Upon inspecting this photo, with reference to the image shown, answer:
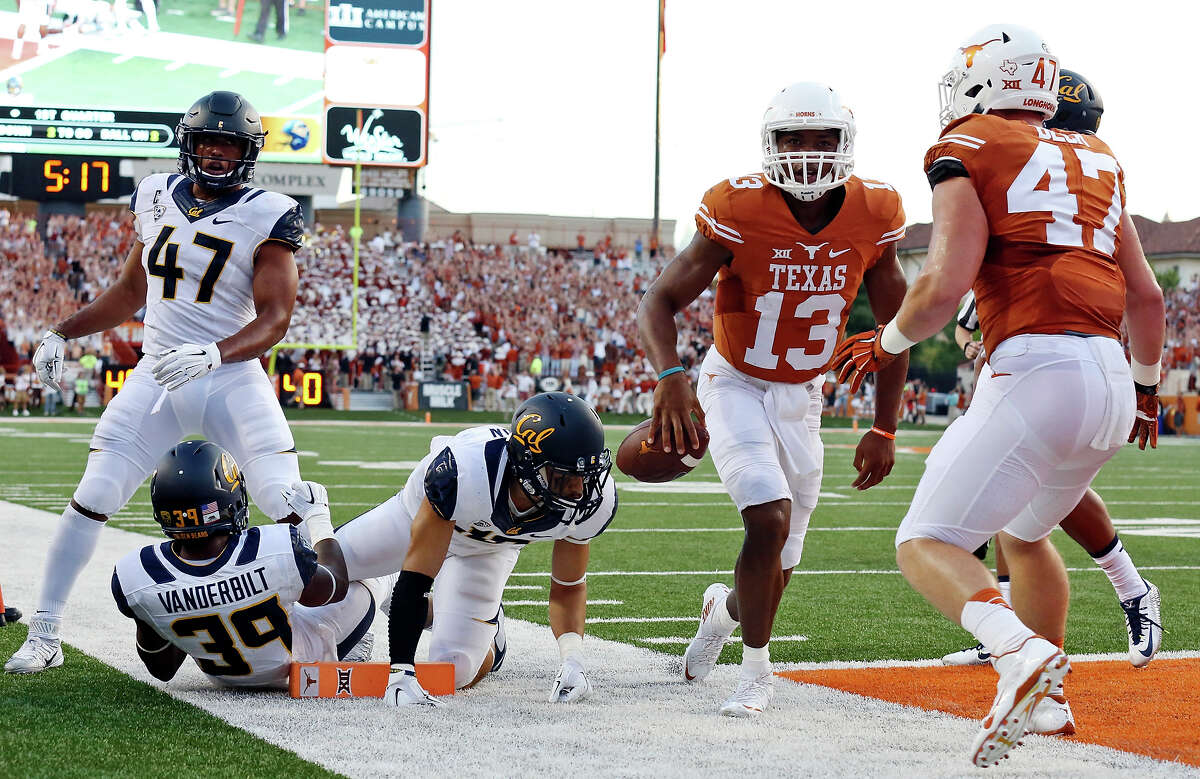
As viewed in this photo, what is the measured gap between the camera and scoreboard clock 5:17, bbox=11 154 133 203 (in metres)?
20.6

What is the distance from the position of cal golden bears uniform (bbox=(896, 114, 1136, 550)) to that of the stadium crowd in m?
23.3

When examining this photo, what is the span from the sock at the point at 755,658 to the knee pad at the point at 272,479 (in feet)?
4.94

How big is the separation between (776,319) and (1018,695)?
1.72m

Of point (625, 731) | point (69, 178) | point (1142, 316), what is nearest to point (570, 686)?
point (625, 731)

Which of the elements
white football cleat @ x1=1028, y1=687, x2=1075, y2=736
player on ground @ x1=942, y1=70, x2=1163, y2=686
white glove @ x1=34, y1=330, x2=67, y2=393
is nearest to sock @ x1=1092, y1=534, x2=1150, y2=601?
player on ground @ x1=942, y1=70, x2=1163, y2=686

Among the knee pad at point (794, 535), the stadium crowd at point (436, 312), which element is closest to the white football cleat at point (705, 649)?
the knee pad at point (794, 535)

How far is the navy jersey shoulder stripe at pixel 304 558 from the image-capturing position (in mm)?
3996

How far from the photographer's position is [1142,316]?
381 cm

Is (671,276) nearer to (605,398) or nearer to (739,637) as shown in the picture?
(739,637)

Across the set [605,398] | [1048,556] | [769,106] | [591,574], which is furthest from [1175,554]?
[605,398]

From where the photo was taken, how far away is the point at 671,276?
4414 millimetres

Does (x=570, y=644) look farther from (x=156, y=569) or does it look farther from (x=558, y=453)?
(x=156, y=569)

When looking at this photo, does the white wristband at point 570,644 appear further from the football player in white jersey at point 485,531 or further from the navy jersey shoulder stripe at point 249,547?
the navy jersey shoulder stripe at point 249,547

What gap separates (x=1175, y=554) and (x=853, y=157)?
5198mm
